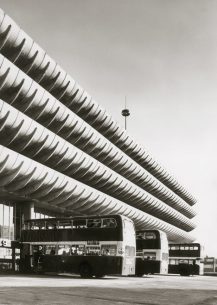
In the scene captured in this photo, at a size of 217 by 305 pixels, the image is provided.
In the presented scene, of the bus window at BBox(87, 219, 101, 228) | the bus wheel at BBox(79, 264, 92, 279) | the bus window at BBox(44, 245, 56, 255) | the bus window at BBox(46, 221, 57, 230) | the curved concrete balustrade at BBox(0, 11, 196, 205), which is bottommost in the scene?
the bus wheel at BBox(79, 264, 92, 279)

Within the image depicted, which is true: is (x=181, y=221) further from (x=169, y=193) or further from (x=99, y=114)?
(x=99, y=114)

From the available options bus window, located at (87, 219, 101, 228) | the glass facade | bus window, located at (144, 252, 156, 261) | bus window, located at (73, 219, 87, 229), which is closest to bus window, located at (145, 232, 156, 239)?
bus window, located at (144, 252, 156, 261)

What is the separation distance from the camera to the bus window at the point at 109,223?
23881mm

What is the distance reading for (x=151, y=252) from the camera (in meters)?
30.1

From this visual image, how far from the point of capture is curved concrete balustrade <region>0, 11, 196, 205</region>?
36125mm

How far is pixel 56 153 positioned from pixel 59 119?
3.28 meters

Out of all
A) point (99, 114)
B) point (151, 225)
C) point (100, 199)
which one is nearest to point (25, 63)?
point (99, 114)

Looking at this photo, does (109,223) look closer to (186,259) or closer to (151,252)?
(151,252)

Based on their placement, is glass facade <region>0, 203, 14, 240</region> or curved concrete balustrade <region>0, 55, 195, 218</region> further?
glass facade <region>0, 203, 14, 240</region>

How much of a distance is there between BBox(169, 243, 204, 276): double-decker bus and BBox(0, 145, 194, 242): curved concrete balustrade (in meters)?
10.6

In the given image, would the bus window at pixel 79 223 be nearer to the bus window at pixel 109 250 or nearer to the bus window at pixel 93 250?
the bus window at pixel 93 250

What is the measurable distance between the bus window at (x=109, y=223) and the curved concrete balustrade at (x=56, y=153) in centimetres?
1350

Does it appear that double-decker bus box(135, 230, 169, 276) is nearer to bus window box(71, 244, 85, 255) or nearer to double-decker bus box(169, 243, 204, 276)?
bus window box(71, 244, 85, 255)

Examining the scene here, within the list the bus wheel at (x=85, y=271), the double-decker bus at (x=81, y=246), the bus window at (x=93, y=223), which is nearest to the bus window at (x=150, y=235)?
the double-decker bus at (x=81, y=246)
